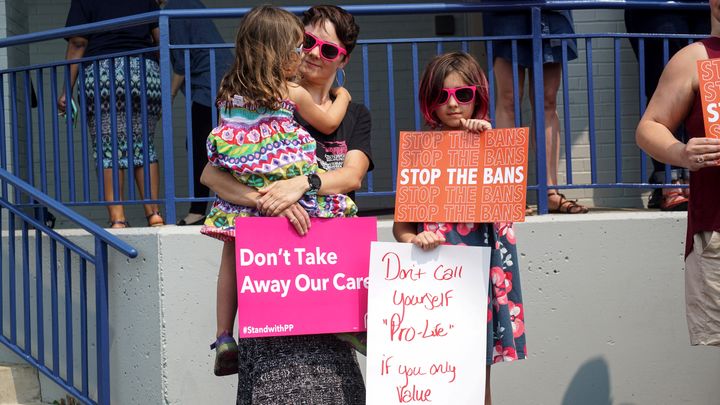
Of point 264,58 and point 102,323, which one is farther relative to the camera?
point 102,323

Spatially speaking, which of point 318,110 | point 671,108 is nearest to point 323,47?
point 318,110

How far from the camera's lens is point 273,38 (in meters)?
3.09

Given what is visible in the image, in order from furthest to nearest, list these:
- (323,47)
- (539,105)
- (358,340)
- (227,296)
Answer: (539,105), (323,47), (227,296), (358,340)

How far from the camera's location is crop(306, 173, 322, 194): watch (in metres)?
3.14

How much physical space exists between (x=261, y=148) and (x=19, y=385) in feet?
11.4

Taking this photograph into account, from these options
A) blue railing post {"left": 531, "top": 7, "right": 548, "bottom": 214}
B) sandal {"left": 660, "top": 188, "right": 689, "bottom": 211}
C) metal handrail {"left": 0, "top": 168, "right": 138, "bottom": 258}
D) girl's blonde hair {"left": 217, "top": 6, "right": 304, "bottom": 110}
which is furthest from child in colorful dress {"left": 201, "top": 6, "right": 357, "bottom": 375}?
sandal {"left": 660, "top": 188, "right": 689, "bottom": 211}

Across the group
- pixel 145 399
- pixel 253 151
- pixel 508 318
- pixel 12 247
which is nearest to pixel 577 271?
pixel 508 318

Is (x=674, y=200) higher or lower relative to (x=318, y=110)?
lower

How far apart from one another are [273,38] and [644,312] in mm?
3050

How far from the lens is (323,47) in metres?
3.47

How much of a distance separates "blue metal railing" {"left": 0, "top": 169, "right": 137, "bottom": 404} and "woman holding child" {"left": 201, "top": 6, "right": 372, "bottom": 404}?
2.08 metres

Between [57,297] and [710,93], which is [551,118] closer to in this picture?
[710,93]

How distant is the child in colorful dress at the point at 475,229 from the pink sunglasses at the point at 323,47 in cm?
34

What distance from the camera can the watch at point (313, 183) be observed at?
314 cm
